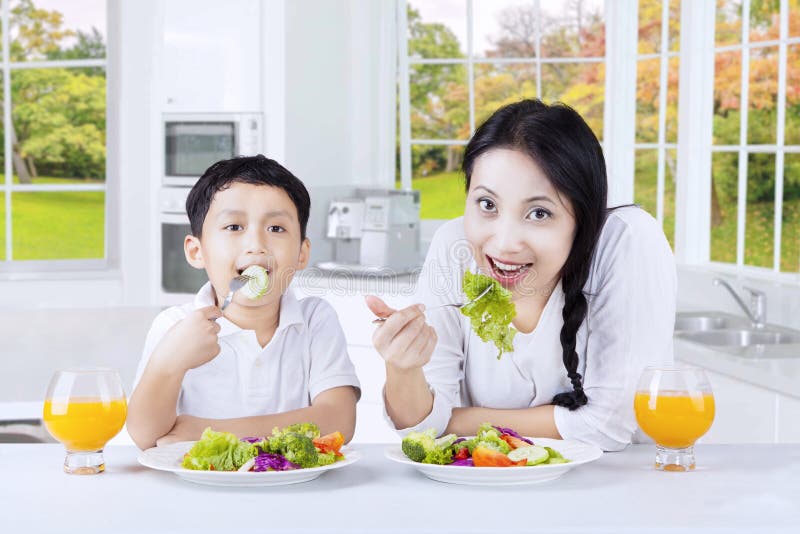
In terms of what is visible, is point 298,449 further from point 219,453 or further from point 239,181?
point 239,181

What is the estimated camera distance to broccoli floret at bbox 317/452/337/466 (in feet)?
4.73

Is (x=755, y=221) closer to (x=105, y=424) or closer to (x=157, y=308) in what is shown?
(x=157, y=308)

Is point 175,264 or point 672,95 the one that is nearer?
point 175,264

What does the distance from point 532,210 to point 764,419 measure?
4.74ft

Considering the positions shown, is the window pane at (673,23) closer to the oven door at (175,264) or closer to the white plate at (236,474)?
the oven door at (175,264)

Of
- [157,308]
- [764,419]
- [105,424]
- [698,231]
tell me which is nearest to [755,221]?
[698,231]

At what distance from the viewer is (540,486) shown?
1.41 metres

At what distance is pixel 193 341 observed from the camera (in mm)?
1591

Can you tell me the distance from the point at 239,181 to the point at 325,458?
64cm

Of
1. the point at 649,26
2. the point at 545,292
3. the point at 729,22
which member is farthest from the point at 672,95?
the point at 545,292

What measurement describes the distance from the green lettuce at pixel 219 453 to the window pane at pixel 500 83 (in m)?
5.96

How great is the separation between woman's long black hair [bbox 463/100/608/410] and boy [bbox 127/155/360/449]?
0.37 m

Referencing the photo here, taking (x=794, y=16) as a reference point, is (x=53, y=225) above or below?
below

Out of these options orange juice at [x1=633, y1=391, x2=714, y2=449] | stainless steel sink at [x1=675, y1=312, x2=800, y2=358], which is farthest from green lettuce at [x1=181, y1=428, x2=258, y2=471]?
stainless steel sink at [x1=675, y1=312, x2=800, y2=358]
